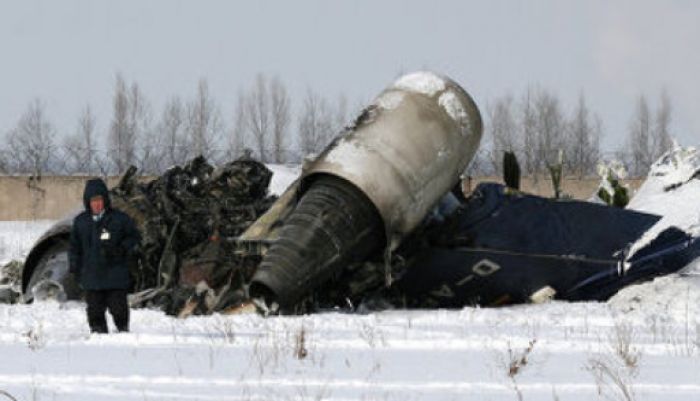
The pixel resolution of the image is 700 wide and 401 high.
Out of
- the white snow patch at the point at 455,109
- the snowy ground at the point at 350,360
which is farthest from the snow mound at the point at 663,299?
the white snow patch at the point at 455,109

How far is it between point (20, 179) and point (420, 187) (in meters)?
28.3

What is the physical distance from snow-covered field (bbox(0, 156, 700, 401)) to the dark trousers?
0.28m

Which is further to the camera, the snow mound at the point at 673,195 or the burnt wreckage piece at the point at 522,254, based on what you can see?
the snow mound at the point at 673,195

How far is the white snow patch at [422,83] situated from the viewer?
1417 centimetres

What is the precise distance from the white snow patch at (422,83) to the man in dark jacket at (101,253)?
574 cm

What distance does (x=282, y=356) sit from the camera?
7332 millimetres

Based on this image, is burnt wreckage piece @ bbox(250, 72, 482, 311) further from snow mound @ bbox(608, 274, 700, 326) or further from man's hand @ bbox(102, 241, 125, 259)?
man's hand @ bbox(102, 241, 125, 259)

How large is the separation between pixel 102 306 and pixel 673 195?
10.8 m

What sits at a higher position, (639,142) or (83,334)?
(639,142)

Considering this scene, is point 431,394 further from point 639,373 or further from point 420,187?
point 420,187

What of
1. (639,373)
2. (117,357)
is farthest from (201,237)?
(639,373)

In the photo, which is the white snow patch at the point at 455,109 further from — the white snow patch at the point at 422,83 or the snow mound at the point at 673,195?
the snow mound at the point at 673,195

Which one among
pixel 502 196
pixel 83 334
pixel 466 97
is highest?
pixel 466 97

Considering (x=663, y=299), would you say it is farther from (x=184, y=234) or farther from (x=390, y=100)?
(x=184, y=234)
